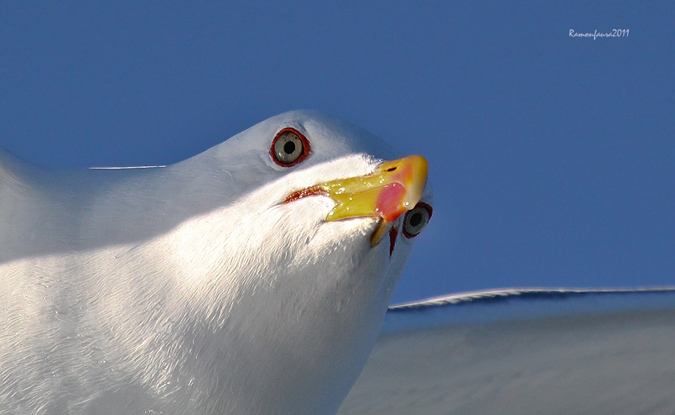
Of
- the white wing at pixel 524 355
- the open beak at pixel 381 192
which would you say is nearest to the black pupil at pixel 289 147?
the open beak at pixel 381 192

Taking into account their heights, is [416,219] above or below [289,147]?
below

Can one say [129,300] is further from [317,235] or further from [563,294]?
[563,294]

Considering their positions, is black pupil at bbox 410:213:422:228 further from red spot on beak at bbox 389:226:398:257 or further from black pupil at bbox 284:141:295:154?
black pupil at bbox 284:141:295:154

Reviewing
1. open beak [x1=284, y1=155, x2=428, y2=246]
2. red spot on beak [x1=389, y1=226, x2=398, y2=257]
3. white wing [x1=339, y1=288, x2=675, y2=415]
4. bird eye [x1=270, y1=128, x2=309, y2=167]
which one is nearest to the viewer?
open beak [x1=284, y1=155, x2=428, y2=246]

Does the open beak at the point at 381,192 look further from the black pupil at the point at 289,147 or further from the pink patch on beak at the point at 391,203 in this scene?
the black pupil at the point at 289,147

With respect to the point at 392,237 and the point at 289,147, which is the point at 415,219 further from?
the point at 289,147

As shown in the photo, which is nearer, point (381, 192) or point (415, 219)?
point (381, 192)


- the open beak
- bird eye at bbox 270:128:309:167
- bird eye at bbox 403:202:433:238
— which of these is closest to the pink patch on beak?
the open beak

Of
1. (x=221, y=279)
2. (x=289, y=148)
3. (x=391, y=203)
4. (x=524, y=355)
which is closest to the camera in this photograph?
(x=391, y=203)

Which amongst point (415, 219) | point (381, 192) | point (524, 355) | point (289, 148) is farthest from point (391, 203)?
point (524, 355)
